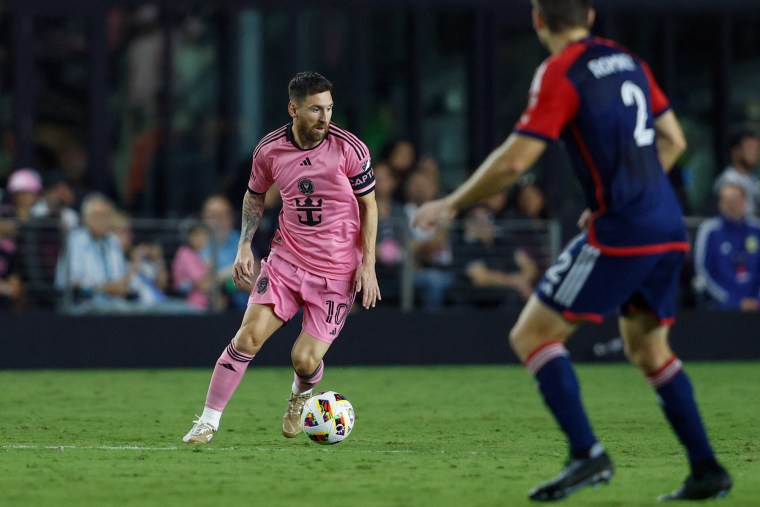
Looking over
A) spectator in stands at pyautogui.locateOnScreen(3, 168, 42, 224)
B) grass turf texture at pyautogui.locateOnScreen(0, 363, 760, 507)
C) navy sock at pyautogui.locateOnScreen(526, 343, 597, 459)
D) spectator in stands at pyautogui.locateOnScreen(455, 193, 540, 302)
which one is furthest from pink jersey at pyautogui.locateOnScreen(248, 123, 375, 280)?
spectator in stands at pyautogui.locateOnScreen(455, 193, 540, 302)

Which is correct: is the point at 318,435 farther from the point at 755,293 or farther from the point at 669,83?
the point at 669,83

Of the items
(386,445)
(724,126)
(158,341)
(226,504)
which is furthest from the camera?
(724,126)

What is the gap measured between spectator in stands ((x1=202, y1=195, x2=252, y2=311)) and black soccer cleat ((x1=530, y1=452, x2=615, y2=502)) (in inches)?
365

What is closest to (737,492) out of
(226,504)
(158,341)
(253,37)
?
(226,504)

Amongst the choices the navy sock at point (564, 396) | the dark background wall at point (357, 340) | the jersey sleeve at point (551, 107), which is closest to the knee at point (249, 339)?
the navy sock at point (564, 396)

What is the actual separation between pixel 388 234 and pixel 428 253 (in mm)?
486

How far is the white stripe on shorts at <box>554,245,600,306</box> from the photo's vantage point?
20.7 feet

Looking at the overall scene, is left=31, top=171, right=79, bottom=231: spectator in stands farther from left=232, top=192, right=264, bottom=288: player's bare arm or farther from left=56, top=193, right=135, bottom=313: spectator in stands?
left=232, top=192, right=264, bottom=288: player's bare arm

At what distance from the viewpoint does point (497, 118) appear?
63.5 feet

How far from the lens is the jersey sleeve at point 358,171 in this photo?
29.4 ft

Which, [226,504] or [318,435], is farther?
[318,435]

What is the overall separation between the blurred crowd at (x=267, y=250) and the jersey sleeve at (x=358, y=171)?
6149 mm

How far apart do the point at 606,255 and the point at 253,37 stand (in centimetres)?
1275

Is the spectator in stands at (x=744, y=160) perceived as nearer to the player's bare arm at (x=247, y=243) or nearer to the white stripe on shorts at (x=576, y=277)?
the player's bare arm at (x=247, y=243)
